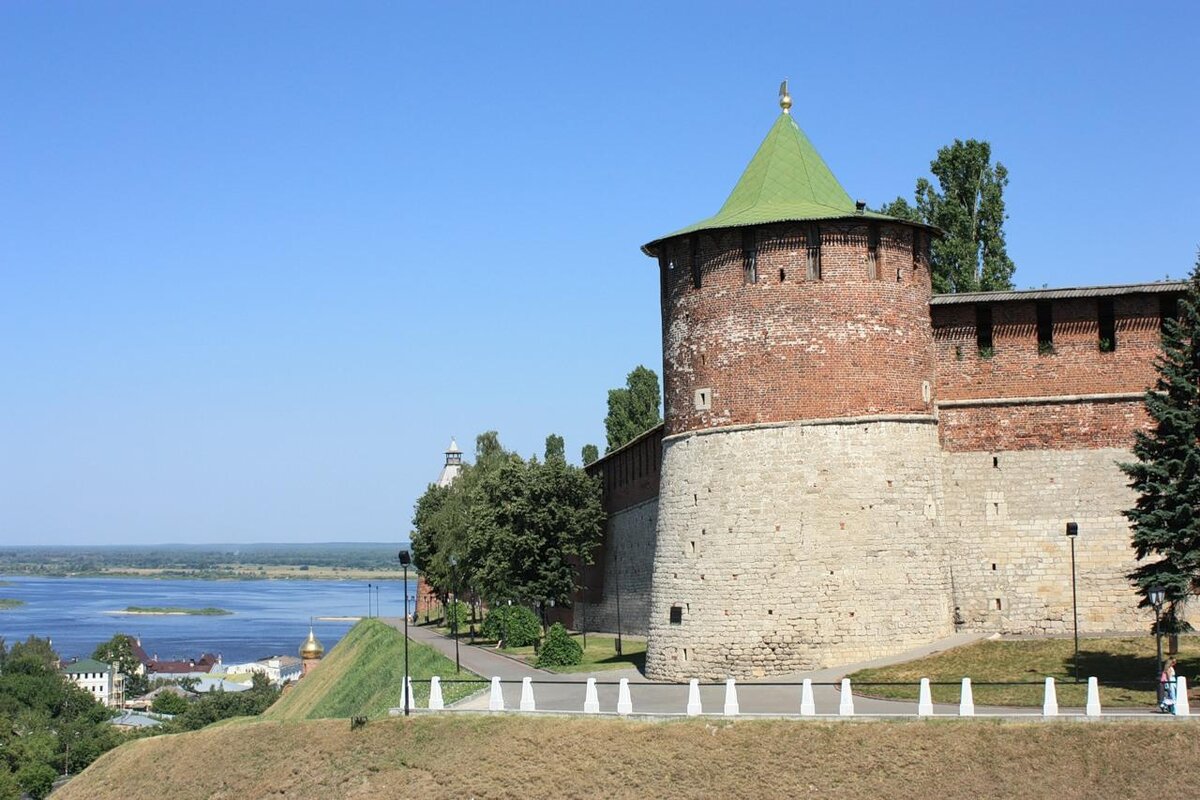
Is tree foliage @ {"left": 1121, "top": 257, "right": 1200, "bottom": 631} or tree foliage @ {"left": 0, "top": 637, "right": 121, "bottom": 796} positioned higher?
tree foliage @ {"left": 1121, "top": 257, "right": 1200, "bottom": 631}

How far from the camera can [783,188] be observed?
34875 millimetres

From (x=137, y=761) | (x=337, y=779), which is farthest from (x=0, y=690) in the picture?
(x=337, y=779)

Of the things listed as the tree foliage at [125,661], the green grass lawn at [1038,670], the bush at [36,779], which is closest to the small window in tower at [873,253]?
the green grass lawn at [1038,670]

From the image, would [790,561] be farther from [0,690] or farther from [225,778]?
[0,690]

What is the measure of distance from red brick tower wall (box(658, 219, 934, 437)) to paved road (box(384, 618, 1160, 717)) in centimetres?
A: 584

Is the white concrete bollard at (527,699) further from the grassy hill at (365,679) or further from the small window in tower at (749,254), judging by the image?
the small window in tower at (749,254)

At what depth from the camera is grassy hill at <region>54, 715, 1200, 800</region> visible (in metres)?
21.3

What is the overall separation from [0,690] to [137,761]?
228ft

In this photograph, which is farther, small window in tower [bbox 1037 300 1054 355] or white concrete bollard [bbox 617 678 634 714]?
small window in tower [bbox 1037 300 1054 355]

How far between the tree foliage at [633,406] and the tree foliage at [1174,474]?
40.7 metres

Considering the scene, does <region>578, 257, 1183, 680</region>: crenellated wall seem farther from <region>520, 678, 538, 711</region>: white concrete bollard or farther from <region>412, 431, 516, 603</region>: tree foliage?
<region>412, 431, 516, 603</region>: tree foliage

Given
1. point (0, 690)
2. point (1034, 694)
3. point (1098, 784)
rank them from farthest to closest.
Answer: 1. point (0, 690)
2. point (1034, 694)
3. point (1098, 784)

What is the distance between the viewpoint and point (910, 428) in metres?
32.5

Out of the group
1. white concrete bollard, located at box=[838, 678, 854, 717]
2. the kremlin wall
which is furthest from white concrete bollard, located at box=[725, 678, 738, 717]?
the kremlin wall
